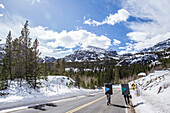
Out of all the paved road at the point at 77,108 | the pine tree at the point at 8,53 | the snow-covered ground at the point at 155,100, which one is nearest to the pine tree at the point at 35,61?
the pine tree at the point at 8,53

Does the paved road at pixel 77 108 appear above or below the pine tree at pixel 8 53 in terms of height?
below

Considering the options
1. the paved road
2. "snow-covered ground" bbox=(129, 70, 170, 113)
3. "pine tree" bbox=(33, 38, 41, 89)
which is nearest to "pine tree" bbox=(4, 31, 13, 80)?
"pine tree" bbox=(33, 38, 41, 89)

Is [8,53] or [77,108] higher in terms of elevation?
[8,53]

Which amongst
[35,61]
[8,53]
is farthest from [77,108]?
[8,53]

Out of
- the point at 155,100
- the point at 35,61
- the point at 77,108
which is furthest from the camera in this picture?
the point at 35,61

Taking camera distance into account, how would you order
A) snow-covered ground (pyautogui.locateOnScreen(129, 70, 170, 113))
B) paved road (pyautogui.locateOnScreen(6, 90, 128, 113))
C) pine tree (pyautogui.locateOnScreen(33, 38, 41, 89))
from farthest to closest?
pine tree (pyautogui.locateOnScreen(33, 38, 41, 89))
paved road (pyautogui.locateOnScreen(6, 90, 128, 113))
snow-covered ground (pyautogui.locateOnScreen(129, 70, 170, 113))

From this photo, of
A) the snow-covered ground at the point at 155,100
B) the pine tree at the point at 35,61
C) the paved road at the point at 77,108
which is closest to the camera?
the snow-covered ground at the point at 155,100

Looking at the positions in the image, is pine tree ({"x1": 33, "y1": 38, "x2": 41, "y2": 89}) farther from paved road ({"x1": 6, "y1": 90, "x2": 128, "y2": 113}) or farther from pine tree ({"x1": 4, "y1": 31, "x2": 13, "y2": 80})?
paved road ({"x1": 6, "y1": 90, "x2": 128, "y2": 113})

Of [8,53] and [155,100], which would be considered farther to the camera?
[8,53]

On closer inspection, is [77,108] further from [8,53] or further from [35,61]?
[8,53]

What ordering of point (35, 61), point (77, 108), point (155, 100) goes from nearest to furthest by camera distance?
point (77, 108)
point (155, 100)
point (35, 61)

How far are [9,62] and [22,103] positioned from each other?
677 inches

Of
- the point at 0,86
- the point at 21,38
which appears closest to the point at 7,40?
the point at 21,38

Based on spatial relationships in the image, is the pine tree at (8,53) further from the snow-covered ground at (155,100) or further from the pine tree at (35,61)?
the snow-covered ground at (155,100)
